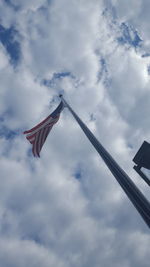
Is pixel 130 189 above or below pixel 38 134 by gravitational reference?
below

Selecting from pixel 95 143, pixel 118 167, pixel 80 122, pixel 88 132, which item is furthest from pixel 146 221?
pixel 80 122

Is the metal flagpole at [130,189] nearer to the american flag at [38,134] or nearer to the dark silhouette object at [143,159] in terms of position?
the dark silhouette object at [143,159]

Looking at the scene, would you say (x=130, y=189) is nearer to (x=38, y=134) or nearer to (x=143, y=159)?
(x=143, y=159)

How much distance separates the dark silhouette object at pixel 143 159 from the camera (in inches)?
369

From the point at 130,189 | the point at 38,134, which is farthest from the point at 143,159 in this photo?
the point at 38,134

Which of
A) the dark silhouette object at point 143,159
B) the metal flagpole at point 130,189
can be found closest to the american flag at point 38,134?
the metal flagpole at point 130,189

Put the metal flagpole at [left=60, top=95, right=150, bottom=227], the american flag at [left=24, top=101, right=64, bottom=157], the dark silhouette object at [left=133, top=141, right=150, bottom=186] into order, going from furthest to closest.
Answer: the american flag at [left=24, top=101, right=64, bottom=157] < the dark silhouette object at [left=133, top=141, right=150, bottom=186] < the metal flagpole at [left=60, top=95, right=150, bottom=227]

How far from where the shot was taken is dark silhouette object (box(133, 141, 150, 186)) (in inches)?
369

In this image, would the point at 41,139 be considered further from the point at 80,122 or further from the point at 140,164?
the point at 140,164

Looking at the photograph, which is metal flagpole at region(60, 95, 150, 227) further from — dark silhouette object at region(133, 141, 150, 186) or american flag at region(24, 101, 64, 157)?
american flag at region(24, 101, 64, 157)

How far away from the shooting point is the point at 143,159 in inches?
377

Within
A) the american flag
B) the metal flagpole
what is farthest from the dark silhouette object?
the american flag

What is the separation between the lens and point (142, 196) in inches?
280

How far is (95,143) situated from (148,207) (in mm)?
4480
